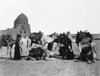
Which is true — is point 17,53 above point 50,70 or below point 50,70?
above

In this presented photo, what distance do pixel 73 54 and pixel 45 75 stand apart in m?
3.07

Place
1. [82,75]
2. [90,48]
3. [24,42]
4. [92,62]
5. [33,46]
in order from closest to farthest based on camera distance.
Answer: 1. [82,75]
2. [92,62]
3. [90,48]
4. [33,46]
5. [24,42]

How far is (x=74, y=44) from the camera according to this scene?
924cm

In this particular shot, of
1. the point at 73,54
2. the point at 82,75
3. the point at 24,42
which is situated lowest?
the point at 82,75

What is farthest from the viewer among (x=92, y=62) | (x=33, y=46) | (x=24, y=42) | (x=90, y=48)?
(x=24, y=42)

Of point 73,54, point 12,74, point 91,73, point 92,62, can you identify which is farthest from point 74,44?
point 12,74

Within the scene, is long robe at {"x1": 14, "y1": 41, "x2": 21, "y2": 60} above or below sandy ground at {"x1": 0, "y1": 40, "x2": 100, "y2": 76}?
above

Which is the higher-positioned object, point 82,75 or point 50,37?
point 50,37

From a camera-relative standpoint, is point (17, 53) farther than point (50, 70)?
Yes

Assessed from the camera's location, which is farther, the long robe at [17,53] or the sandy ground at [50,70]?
the long robe at [17,53]

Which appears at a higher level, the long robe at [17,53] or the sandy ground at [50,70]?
the long robe at [17,53]

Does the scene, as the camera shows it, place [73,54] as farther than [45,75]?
Yes

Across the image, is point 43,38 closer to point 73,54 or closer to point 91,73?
point 73,54

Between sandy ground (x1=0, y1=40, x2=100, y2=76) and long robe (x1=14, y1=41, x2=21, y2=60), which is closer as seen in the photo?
sandy ground (x1=0, y1=40, x2=100, y2=76)
